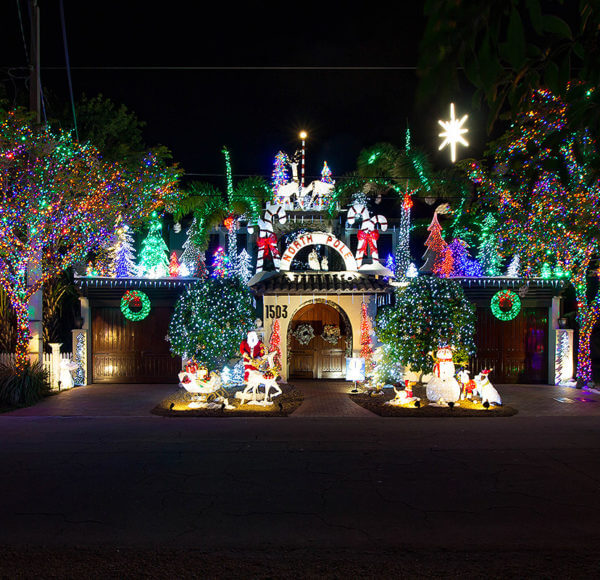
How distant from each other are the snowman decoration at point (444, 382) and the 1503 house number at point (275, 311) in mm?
5966

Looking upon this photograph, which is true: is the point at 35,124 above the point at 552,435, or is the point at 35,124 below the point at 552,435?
above

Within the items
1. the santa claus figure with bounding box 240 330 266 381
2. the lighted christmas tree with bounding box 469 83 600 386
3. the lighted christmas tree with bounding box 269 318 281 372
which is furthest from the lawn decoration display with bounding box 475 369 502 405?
the lighted christmas tree with bounding box 269 318 281 372

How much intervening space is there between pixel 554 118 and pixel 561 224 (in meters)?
2.77

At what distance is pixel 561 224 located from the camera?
1305 centimetres

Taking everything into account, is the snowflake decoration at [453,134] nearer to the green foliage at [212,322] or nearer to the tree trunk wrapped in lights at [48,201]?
the green foliage at [212,322]

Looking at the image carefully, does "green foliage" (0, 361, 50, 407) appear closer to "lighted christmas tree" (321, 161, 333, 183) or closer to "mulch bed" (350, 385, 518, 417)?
"mulch bed" (350, 385, 518, 417)

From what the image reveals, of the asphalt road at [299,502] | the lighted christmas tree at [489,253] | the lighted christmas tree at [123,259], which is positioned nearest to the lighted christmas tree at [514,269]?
the lighted christmas tree at [489,253]

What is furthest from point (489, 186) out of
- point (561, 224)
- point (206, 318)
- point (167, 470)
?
point (167, 470)

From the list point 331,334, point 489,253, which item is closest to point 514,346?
point 489,253

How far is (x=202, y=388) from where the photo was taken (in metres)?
12.0

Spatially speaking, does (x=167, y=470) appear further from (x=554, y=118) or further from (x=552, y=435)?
(x=554, y=118)

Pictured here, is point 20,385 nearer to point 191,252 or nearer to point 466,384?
point 191,252

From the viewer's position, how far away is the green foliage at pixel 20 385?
1223cm

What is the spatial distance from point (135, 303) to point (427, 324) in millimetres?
9811
